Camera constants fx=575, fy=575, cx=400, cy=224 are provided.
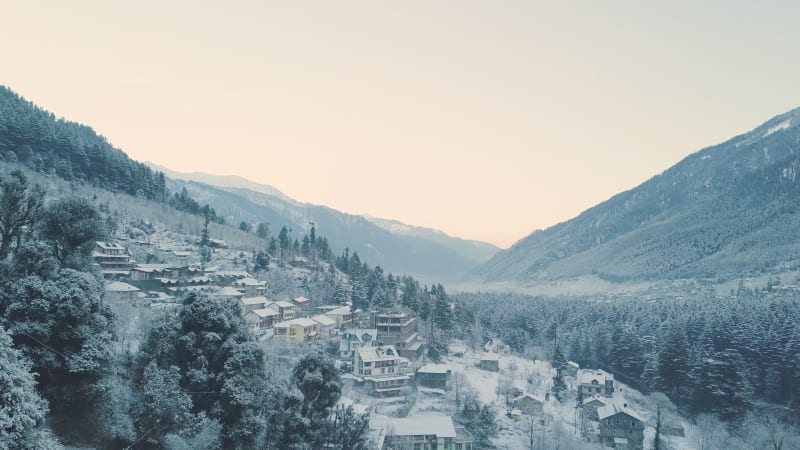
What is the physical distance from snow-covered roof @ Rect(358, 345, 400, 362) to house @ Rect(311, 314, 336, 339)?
663 centimetres

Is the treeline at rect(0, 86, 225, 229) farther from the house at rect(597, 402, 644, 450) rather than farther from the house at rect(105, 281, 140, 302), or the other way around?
the house at rect(597, 402, 644, 450)

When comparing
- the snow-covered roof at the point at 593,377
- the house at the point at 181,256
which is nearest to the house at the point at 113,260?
the house at the point at 181,256

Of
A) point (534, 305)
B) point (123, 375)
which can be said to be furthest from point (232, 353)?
point (534, 305)

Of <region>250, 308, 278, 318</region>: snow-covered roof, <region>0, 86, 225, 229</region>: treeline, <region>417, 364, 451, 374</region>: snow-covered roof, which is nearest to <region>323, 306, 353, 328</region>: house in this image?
<region>250, 308, 278, 318</region>: snow-covered roof

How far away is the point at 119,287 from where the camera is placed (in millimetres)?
51250

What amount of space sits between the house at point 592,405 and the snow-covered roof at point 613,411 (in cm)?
127

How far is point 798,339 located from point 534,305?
50.1 m

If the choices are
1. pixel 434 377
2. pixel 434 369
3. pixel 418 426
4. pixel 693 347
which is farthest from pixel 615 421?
pixel 693 347

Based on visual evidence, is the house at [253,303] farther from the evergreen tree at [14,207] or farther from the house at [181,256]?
the evergreen tree at [14,207]

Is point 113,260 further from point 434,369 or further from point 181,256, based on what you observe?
point 434,369

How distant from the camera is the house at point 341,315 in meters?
66.9

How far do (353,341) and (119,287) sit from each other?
23.2m

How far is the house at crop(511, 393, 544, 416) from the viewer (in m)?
53.4

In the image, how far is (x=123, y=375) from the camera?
89.0ft
